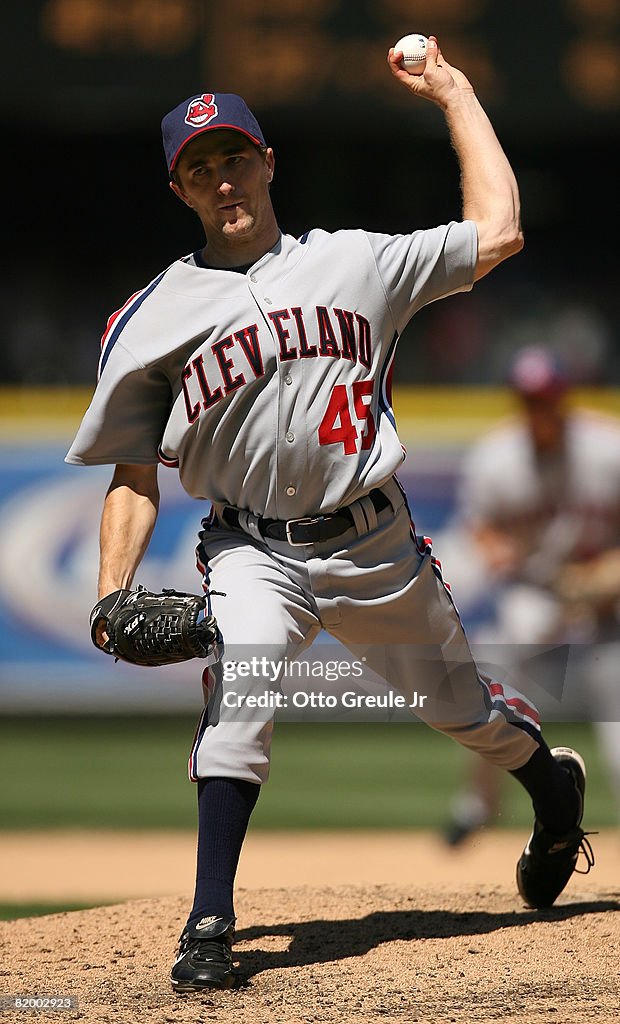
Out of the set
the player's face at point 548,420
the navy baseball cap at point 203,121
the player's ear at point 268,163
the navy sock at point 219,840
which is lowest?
the navy sock at point 219,840

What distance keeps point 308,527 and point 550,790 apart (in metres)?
0.89

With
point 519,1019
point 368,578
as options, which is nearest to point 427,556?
point 368,578

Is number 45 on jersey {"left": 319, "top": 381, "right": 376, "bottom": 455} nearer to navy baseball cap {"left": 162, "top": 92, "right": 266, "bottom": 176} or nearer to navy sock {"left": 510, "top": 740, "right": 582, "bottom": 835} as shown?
navy baseball cap {"left": 162, "top": 92, "right": 266, "bottom": 176}

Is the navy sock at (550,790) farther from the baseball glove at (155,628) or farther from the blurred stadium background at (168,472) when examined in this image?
the blurred stadium background at (168,472)

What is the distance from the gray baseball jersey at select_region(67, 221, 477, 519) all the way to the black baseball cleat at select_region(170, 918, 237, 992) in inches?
31.7

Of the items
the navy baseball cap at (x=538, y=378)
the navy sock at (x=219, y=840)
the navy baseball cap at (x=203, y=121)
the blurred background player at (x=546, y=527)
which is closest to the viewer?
the navy sock at (x=219, y=840)

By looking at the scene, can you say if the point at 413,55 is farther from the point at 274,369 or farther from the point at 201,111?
the point at 274,369

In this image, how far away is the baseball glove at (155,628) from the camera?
8.85 feet

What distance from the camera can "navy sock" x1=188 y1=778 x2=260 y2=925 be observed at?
263cm

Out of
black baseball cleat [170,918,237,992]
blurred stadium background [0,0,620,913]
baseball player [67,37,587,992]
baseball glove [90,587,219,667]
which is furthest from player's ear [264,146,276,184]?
blurred stadium background [0,0,620,913]

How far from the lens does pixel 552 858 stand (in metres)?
3.28

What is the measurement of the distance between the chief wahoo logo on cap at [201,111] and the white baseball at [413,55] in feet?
1.41

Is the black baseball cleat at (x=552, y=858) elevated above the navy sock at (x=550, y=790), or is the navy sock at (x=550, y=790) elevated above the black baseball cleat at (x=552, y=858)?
the navy sock at (x=550, y=790)

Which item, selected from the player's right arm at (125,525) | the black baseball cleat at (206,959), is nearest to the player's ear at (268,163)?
the player's right arm at (125,525)
